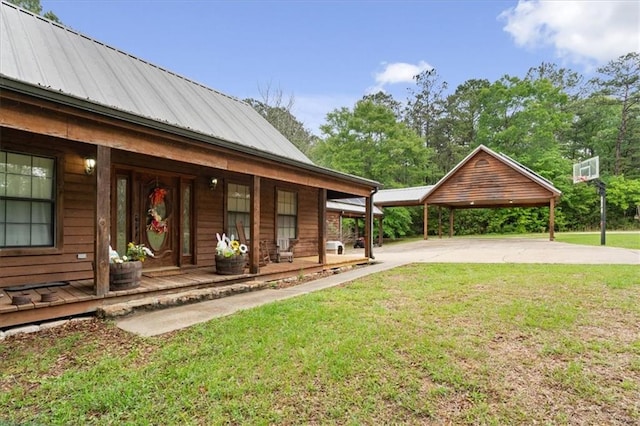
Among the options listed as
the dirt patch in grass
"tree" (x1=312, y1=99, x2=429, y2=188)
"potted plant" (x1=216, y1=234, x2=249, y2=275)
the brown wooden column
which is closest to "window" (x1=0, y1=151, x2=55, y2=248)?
the brown wooden column

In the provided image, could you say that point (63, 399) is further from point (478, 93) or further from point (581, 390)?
point (478, 93)

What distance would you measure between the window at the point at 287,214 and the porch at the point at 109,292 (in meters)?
2.05

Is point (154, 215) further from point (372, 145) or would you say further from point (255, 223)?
point (372, 145)

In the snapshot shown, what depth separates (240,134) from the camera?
8.54 m

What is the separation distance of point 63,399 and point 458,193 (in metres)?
19.9

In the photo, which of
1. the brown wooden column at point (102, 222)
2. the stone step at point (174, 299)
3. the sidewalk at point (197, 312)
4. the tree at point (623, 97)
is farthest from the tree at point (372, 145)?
the tree at point (623, 97)

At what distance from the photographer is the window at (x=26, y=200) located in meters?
4.87

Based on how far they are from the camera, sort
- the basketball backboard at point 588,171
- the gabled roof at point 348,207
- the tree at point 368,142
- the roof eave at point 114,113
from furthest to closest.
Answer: the tree at point 368,142 < the basketball backboard at point 588,171 < the gabled roof at point 348,207 < the roof eave at point 114,113

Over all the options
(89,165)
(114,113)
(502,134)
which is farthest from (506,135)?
(114,113)

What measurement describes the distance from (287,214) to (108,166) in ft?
19.1

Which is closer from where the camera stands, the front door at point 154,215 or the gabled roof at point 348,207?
the front door at point 154,215

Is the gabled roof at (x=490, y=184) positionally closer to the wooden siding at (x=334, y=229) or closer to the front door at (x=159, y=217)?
the wooden siding at (x=334, y=229)

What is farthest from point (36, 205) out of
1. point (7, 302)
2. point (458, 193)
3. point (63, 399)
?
point (458, 193)

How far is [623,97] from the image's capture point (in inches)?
1216
